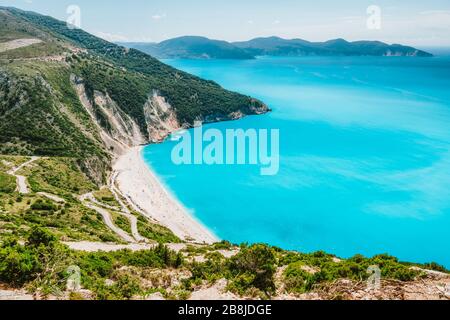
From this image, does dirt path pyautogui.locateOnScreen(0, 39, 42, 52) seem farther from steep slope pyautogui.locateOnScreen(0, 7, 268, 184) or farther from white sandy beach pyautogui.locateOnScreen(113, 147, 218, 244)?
white sandy beach pyautogui.locateOnScreen(113, 147, 218, 244)

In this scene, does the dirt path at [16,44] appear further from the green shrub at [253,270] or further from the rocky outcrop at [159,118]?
the green shrub at [253,270]

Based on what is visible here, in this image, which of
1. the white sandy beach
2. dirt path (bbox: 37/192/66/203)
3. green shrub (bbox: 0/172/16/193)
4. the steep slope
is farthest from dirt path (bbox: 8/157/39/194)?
the white sandy beach

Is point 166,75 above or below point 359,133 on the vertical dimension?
above

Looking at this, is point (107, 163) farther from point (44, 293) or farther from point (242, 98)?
point (242, 98)

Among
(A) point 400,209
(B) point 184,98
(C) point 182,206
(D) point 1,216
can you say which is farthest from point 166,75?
(D) point 1,216
